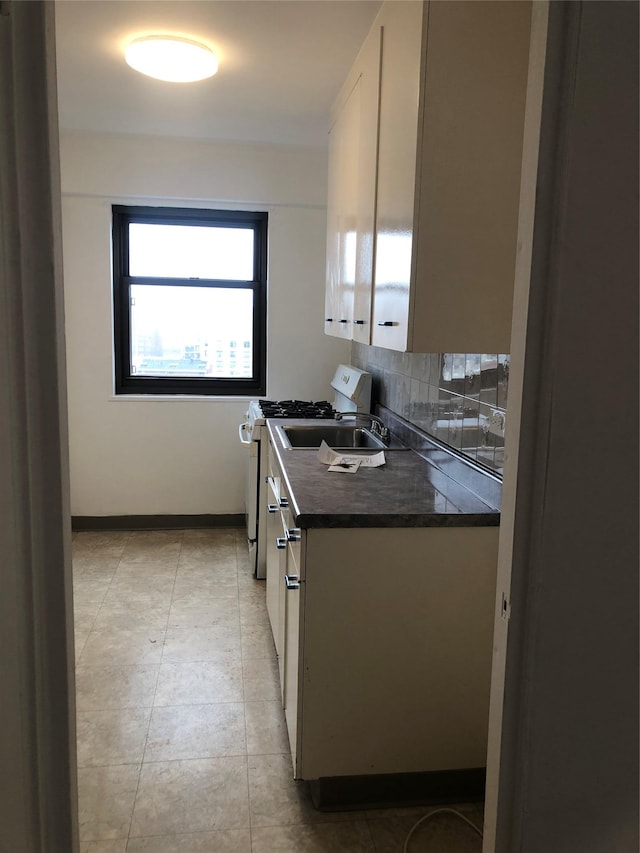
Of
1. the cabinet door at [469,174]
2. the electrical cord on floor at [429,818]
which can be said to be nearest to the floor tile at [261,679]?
the electrical cord on floor at [429,818]

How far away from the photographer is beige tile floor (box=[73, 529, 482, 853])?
1.96m

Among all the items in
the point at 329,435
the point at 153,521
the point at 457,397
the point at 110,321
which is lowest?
the point at 153,521

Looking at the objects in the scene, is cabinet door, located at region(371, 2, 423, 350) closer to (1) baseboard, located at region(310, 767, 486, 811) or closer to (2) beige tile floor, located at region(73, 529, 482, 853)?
(1) baseboard, located at region(310, 767, 486, 811)

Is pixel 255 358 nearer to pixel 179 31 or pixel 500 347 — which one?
pixel 179 31

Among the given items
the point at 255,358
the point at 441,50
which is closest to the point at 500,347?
the point at 441,50

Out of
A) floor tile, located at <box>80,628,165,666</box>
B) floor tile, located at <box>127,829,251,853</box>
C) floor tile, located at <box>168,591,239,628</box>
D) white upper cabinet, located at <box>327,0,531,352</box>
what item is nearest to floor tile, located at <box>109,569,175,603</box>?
floor tile, located at <box>168,591,239,628</box>

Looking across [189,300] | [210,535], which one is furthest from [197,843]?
[189,300]

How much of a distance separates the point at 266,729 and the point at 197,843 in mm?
572

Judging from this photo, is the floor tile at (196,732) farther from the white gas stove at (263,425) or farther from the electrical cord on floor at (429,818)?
the white gas stove at (263,425)

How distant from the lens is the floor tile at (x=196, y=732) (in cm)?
233

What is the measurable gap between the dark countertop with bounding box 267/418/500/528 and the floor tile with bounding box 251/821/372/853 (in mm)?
879

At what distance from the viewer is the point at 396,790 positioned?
2102 mm

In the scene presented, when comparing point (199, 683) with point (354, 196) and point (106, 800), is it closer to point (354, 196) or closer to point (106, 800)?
point (106, 800)

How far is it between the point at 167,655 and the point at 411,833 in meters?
1.39
